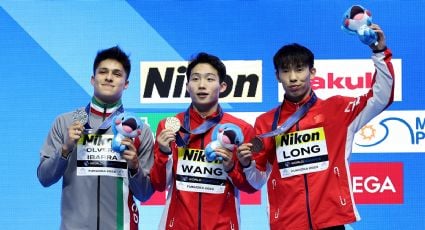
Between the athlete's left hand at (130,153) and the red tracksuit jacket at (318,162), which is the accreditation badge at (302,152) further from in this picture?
the athlete's left hand at (130,153)

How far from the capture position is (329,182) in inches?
138

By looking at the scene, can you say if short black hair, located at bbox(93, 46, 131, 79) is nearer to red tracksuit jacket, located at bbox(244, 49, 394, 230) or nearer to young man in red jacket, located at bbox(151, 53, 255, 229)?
young man in red jacket, located at bbox(151, 53, 255, 229)

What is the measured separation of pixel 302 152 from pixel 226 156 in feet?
1.25

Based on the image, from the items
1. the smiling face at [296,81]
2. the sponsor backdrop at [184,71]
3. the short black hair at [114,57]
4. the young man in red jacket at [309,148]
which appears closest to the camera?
the young man in red jacket at [309,148]

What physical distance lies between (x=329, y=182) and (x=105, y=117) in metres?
1.13

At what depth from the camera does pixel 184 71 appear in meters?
4.98

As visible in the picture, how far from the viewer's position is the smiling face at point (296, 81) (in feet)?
11.7

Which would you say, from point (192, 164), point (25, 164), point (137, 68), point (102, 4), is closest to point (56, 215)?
point (25, 164)

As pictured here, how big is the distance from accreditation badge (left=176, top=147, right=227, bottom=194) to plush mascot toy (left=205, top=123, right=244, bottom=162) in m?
0.16

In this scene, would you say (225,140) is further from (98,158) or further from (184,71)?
(184,71)

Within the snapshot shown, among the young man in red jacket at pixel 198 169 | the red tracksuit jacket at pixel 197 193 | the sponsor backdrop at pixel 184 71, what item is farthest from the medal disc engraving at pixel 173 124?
the sponsor backdrop at pixel 184 71

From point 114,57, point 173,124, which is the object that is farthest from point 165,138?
point 114,57

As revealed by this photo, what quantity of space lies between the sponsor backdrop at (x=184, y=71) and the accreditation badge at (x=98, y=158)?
51.7 inches

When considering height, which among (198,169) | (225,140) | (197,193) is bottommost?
(197,193)
